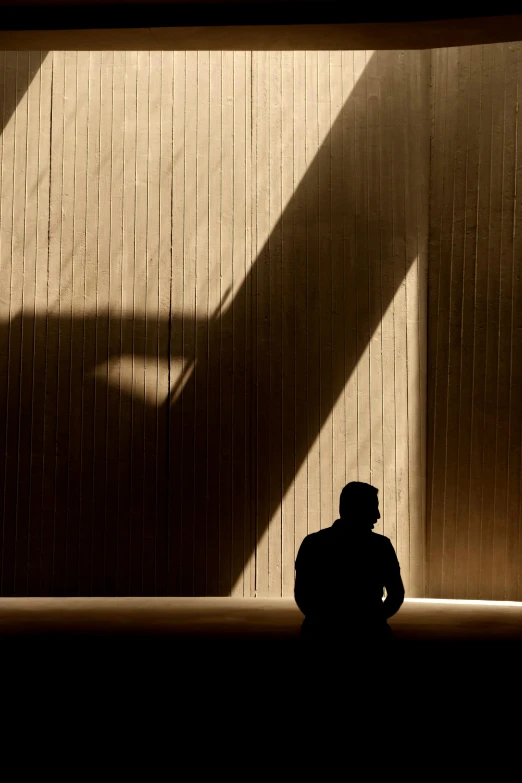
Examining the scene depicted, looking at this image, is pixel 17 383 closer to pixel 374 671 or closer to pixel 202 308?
pixel 202 308

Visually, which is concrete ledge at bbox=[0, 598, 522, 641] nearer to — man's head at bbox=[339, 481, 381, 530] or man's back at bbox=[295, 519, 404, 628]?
man's back at bbox=[295, 519, 404, 628]

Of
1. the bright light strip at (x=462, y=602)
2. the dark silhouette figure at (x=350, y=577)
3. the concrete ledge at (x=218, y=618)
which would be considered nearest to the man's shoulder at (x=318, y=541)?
the dark silhouette figure at (x=350, y=577)

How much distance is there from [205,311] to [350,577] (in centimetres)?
609

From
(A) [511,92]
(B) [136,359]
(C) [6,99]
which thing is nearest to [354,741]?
(B) [136,359]

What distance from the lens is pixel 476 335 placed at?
27.8 feet

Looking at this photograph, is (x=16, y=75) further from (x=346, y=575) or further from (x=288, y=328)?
(x=346, y=575)

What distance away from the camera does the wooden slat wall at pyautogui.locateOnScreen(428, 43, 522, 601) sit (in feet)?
27.3

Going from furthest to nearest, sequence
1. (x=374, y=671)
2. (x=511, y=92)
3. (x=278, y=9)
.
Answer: (x=511, y=92), (x=278, y=9), (x=374, y=671)

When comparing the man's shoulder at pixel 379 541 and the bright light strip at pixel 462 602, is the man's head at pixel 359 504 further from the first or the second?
the bright light strip at pixel 462 602

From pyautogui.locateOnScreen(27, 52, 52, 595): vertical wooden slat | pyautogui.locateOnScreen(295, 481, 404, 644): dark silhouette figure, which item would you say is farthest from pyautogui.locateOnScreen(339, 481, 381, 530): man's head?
pyautogui.locateOnScreen(27, 52, 52, 595): vertical wooden slat

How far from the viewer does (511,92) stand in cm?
843

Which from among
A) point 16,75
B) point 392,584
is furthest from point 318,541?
point 16,75

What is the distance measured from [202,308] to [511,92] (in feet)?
12.8

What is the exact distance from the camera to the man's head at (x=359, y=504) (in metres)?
3.02
